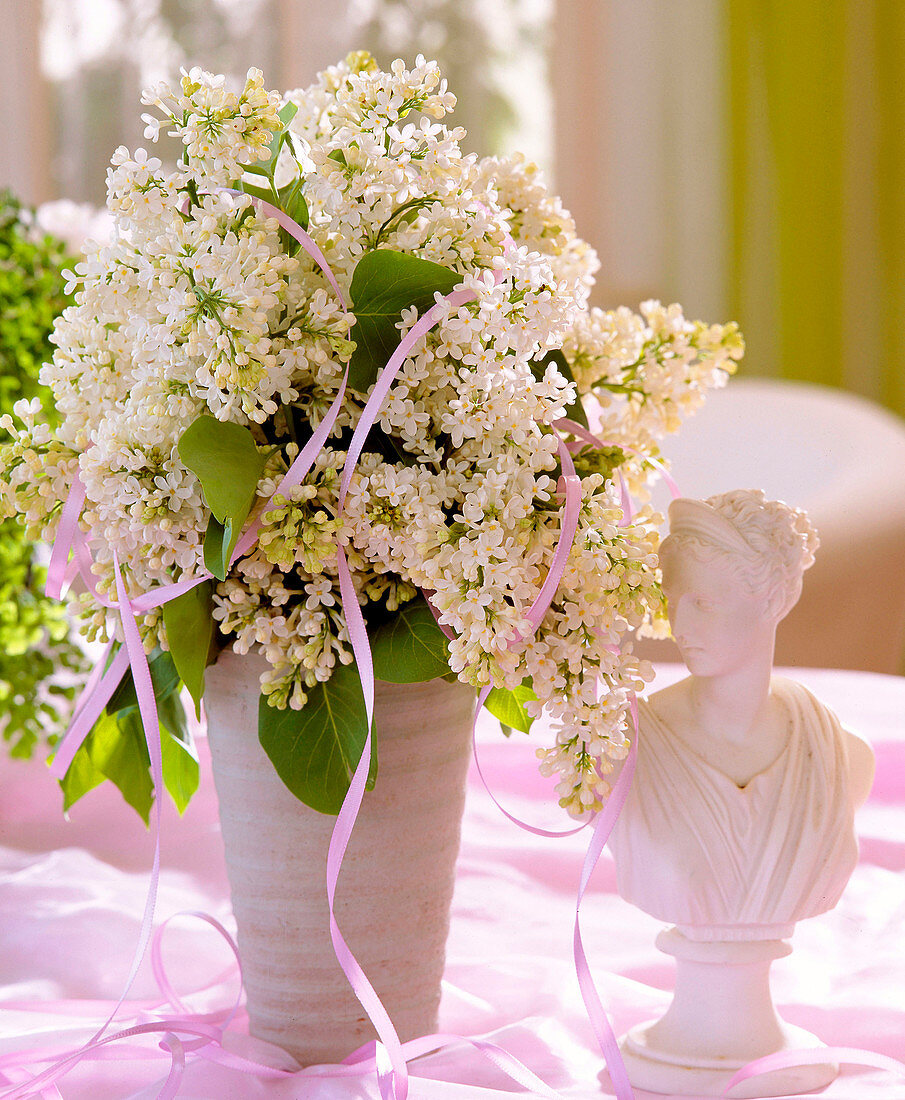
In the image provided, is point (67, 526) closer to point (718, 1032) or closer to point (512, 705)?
point (512, 705)

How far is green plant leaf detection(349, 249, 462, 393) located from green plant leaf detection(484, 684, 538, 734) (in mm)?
176

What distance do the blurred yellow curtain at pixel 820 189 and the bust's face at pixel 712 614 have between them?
2.33m

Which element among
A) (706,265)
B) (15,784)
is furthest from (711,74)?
(15,784)

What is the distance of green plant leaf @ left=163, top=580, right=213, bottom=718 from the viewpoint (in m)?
0.59

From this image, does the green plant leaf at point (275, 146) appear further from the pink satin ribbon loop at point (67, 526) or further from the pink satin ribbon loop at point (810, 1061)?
the pink satin ribbon loop at point (810, 1061)

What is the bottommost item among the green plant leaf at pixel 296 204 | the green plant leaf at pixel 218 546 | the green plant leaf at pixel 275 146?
the green plant leaf at pixel 218 546

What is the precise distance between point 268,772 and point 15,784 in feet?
1.72

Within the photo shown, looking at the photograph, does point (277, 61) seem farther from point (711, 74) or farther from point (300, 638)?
point (300, 638)

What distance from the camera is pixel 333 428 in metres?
0.58

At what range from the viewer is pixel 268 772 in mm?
627

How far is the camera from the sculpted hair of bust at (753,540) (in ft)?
1.98

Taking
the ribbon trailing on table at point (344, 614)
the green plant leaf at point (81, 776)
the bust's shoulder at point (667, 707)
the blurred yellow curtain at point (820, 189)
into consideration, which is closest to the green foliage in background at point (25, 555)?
the green plant leaf at point (81, 776)

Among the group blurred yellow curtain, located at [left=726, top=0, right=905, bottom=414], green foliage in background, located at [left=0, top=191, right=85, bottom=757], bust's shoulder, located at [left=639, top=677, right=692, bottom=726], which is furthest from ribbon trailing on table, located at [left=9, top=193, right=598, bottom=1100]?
blurred yellow curtain, located at [left=726, top=0, right=905, bottom=414]

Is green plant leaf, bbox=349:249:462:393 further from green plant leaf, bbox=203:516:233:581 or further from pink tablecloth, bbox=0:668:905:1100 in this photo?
pink tablecloth, bbox=0:668:905:1100
